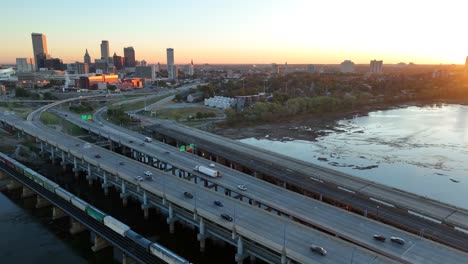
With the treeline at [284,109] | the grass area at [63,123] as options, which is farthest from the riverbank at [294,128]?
the grass area at [63,123]

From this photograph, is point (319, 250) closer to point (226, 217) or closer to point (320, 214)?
point (320, 214)

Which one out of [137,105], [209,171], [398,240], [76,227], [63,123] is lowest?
[76,227]

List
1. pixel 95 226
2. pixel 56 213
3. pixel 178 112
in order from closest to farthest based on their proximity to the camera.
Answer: pixel 95 226 → pixel 56 213 → pixel 178 112

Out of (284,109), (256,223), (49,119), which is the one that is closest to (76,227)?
(256,223)

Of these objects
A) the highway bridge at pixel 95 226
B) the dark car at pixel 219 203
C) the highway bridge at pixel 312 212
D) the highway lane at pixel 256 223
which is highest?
the dark car at pixel 219 203

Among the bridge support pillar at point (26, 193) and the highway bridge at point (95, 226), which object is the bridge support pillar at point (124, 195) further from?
the bridge support pillar at point (26, 193)

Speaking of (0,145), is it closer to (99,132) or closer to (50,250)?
(99,132)

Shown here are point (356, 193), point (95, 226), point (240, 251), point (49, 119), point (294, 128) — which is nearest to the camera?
point (240, 251)
